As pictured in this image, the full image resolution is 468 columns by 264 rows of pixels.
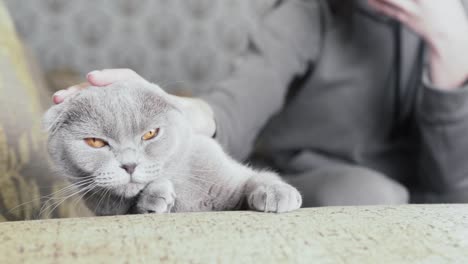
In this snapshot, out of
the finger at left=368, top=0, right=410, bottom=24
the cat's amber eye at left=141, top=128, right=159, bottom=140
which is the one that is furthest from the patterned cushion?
the finger at left=368, top=0, right=410, bottom=24

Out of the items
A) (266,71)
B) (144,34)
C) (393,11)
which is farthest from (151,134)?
(144,34)

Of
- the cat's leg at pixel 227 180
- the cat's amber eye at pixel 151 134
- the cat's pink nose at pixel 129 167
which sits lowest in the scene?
the cat's leg at pixel 227 180

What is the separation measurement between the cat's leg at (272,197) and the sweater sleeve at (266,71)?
11.3 inches

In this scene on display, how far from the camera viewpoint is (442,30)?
1074 mm

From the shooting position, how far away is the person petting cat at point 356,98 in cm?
108

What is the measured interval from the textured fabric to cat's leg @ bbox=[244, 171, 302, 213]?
5cm

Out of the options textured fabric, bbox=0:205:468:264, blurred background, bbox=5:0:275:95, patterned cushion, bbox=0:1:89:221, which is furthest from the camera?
blurred background, bbox=5:0:275:95

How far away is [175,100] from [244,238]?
330mm

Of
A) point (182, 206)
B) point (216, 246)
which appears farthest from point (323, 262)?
point (182, 206)

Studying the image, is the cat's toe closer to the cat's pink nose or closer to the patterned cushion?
the cat's pink nose

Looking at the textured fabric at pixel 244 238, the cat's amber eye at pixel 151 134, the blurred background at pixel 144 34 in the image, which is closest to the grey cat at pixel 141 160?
the cat's amber eye at pixel 151 134

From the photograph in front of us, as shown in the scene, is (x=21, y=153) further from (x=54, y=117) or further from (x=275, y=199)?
(x=275, y=199)

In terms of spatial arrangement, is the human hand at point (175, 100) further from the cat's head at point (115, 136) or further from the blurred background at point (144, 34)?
the blurred background at point (144, 34)

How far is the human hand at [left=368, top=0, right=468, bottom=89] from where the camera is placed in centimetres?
107
